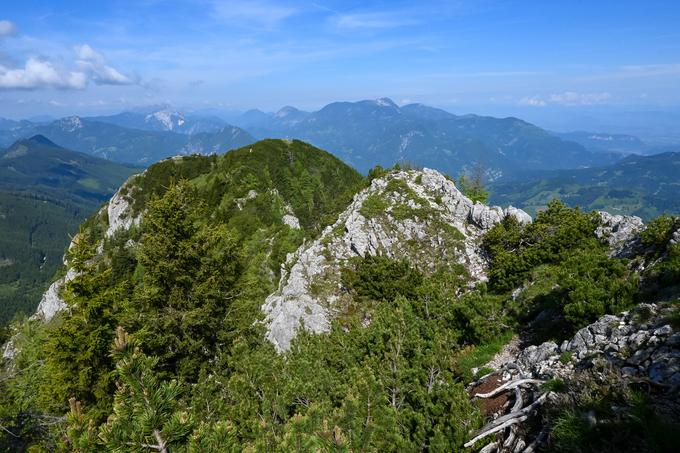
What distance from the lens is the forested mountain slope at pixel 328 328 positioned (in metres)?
6.60

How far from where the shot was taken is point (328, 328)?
27438 millimetres

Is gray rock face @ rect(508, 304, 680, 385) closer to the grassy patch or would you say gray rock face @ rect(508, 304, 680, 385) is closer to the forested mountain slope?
the forested mountain slope

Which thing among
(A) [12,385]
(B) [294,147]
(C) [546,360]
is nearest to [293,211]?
(B) [294,147]

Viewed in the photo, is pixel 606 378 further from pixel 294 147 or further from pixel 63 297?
pixel 294 147

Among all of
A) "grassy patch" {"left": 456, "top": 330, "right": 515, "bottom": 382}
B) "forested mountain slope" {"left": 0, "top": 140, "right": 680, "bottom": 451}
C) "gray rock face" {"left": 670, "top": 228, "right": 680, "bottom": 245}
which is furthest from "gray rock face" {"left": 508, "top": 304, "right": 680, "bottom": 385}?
"gray rock face" {"left": 670, "top": 228, "right": 680, "bottom": 245}

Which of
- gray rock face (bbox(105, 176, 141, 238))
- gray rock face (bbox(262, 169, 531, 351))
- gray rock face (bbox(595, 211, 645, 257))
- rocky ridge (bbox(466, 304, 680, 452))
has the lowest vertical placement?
gray rock face (bbox(105, 176, 141, 238))

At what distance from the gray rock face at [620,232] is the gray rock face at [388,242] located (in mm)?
9178

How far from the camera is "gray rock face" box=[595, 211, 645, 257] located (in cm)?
2192

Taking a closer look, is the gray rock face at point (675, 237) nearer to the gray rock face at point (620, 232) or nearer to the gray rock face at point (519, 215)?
the gray rock face at point (620, 232)

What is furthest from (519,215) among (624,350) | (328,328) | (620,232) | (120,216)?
(120,216)

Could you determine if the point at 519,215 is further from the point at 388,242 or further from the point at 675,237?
the point at 675,237

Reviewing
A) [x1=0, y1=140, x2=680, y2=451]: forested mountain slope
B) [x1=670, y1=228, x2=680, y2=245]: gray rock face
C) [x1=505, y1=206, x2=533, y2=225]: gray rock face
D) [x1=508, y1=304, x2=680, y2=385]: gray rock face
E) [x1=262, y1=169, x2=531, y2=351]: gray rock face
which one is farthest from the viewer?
[x1=505, y1=206, x2=533, y2=225]: gray rock face

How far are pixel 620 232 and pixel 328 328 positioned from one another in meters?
21.5

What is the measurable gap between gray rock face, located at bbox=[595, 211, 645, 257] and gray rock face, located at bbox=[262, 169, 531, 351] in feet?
30.1
